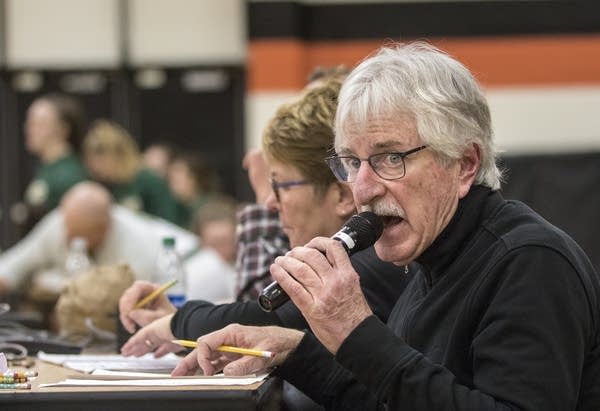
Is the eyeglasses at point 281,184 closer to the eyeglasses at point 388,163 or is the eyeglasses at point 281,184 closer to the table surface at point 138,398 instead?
the eyeglasses at point 388,163

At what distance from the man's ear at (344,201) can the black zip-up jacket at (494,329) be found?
0.66 metres

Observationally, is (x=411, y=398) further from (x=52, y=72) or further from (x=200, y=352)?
(x=52, y=72)

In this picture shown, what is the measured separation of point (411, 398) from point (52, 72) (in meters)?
8.54

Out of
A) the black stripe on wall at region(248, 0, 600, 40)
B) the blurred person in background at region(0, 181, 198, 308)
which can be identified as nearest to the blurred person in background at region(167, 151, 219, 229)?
the black stripe on wall at region(248, 0, 600, 40)

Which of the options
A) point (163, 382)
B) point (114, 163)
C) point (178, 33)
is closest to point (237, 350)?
point (163, 382)

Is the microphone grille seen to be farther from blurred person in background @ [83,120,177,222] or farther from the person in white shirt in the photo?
blurred person in background @ [83,120,177,222]

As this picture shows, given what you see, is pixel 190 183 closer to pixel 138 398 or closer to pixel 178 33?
pixel 178 33

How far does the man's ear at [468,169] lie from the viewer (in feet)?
6.61

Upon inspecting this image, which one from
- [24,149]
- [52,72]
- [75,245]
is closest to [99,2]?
[52,72]

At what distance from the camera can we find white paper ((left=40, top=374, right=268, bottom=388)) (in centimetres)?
201

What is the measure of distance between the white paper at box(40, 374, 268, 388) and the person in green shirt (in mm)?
5193

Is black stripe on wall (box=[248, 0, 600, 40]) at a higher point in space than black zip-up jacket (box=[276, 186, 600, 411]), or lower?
higher

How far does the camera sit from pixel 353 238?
1937mm

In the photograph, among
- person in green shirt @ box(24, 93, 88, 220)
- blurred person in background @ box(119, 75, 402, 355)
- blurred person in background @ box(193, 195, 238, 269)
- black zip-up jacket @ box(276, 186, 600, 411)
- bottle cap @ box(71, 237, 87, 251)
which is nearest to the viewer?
black zip-up jacket @ box(276, 186, 600, 411)
